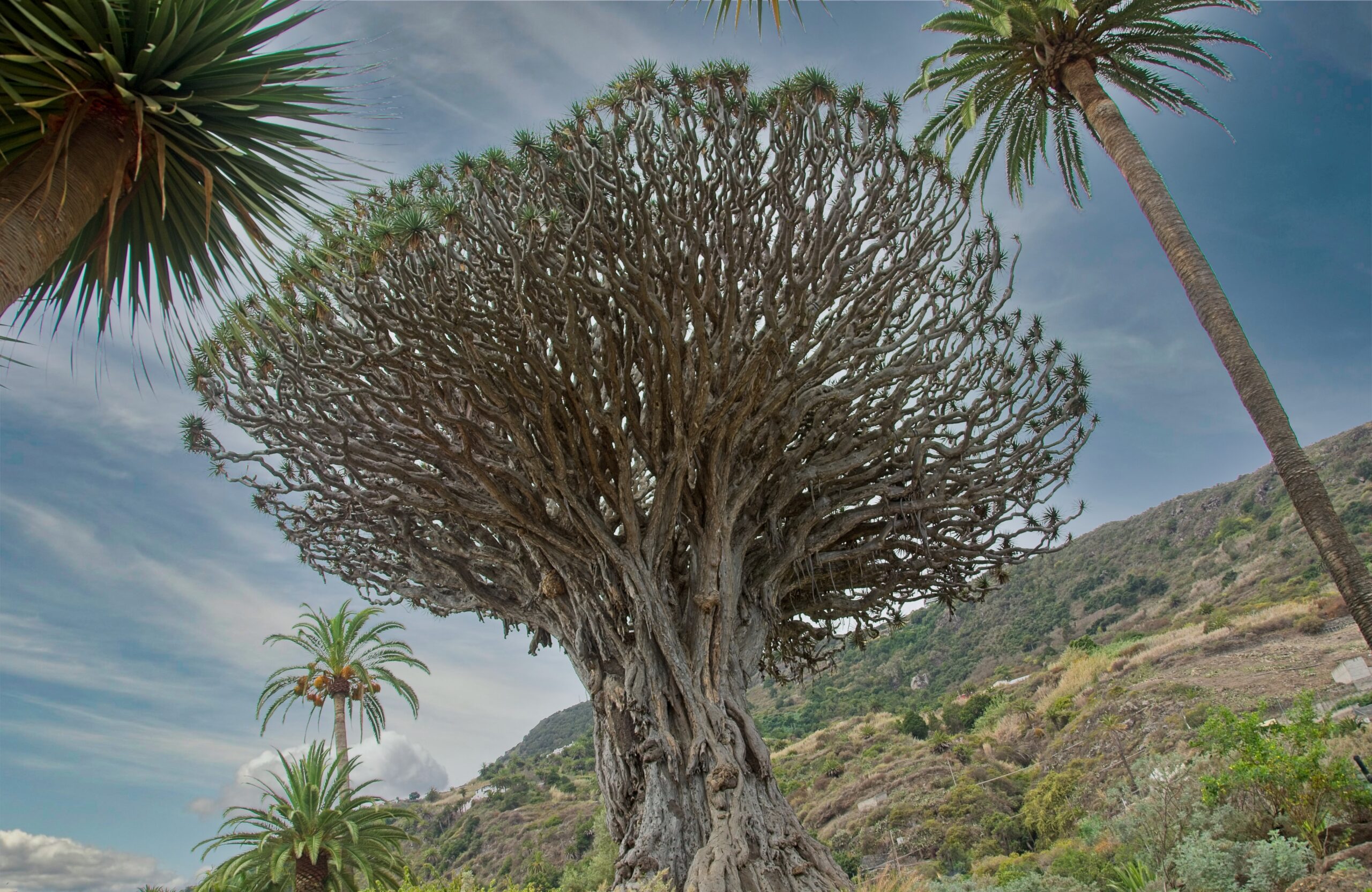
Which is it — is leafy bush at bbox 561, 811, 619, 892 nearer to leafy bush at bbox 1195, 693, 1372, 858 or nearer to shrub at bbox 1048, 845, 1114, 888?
shrub at bbox 1048, 845, 1114, 888

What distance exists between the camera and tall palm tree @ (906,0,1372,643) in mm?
6613

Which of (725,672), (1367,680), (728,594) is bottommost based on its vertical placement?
(1367,680)

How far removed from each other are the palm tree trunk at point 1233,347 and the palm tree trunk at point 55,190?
813 centimetres

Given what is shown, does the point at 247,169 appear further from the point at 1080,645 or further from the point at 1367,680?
the point at 1080,645

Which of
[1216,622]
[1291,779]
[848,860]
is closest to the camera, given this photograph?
[1291,779]

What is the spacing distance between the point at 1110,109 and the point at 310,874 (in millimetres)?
19746

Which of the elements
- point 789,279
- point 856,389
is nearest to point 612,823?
point 856,389

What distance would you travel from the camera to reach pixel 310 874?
16.4 m

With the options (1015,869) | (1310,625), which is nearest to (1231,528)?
(1310,625)

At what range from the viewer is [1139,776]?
8430 mm

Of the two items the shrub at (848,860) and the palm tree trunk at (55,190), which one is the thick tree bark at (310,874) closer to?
the shrub at (848,860)

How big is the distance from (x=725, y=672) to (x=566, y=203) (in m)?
5.55

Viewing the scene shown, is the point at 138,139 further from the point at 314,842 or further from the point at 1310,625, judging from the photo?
the point at 1310,625

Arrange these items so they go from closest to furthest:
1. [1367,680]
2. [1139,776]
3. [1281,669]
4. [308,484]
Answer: [1139,776] < [308,484] < [1367,680] < [1281,669]
